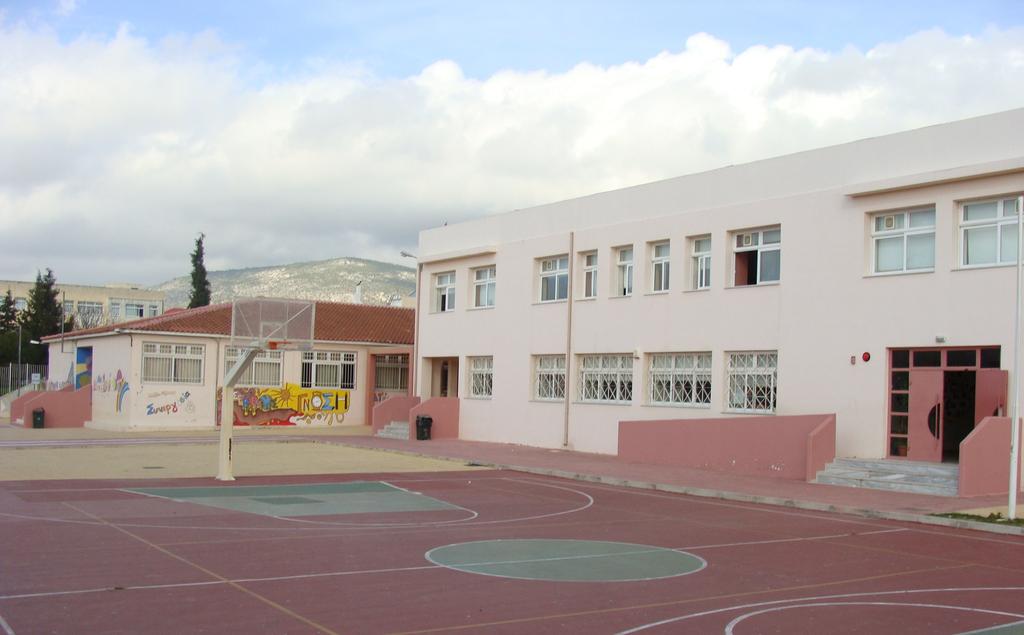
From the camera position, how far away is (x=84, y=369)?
44375 millimetres

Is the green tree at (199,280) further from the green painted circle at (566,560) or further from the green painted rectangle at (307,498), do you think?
the green painted circle at (566,560)

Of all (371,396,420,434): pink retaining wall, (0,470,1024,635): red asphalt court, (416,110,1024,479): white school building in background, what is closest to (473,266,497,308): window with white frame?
(416,110,1024,479): white school building in background

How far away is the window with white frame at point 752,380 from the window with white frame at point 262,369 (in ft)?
71.0

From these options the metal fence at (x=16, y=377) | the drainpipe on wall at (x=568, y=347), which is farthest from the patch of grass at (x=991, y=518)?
the metal fence at (x=16, y=377)

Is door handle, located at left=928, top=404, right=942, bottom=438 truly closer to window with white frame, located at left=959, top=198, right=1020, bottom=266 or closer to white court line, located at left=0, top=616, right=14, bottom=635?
window with white frame, located at left=959, top=198, right=1020, bottom=266

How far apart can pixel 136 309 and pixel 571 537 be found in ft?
296

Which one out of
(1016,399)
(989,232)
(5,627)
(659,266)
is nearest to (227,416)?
(5,627)

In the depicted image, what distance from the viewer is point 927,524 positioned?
16.1 meters

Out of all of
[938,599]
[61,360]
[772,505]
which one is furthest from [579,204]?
[61,360]

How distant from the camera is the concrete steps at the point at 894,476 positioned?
1955 cm

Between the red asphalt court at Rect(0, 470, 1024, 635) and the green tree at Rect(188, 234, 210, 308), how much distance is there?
5730 cm

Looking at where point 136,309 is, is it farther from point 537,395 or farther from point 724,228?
point 724,228

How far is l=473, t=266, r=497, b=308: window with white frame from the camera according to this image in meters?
35.5

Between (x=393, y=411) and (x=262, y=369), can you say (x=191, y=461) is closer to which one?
(x=393, y=411)
